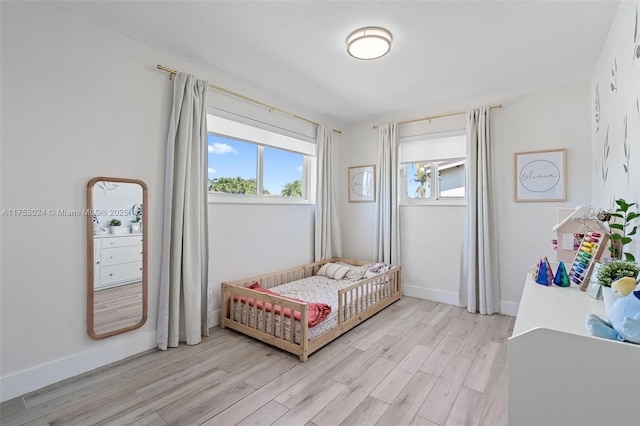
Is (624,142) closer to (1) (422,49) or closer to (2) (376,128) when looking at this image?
(1) (422,49)

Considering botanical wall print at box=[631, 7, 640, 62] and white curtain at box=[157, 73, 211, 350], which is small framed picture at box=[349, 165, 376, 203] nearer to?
white curtain at box=[157, 73, 211, 350]

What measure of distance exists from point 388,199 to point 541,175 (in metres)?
1.62

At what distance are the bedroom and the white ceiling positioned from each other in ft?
0.46

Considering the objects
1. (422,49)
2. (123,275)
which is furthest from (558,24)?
(123,275)

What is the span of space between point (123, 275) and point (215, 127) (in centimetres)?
151

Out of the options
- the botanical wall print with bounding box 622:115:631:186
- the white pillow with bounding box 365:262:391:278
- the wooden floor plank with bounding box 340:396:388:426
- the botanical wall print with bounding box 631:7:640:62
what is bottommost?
the wooden floor plank with bounding box 340:396:388:426

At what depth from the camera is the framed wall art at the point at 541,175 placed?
2938 millimetres

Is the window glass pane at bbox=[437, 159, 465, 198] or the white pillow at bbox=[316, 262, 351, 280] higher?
the window glass pane at bbox=[437, 159, 465, 198]

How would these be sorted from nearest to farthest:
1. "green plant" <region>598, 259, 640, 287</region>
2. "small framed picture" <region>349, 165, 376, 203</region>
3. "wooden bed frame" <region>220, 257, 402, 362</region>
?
1. "green plant" <region>598, 259, 640, 287</region>
2. "wooden bed frame" <region>220, 257, 402, 362</region>
3. "small framed picture" <region>349, 165, 376, 203</region>

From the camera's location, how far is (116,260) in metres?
2.19

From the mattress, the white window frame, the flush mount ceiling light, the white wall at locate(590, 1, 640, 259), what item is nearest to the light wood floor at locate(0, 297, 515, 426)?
the mattress

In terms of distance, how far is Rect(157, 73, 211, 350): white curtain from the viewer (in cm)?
241

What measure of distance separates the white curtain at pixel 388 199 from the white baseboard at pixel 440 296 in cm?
41

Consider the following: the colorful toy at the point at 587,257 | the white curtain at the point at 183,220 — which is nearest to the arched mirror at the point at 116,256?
the white curtain at the point at 183,220
